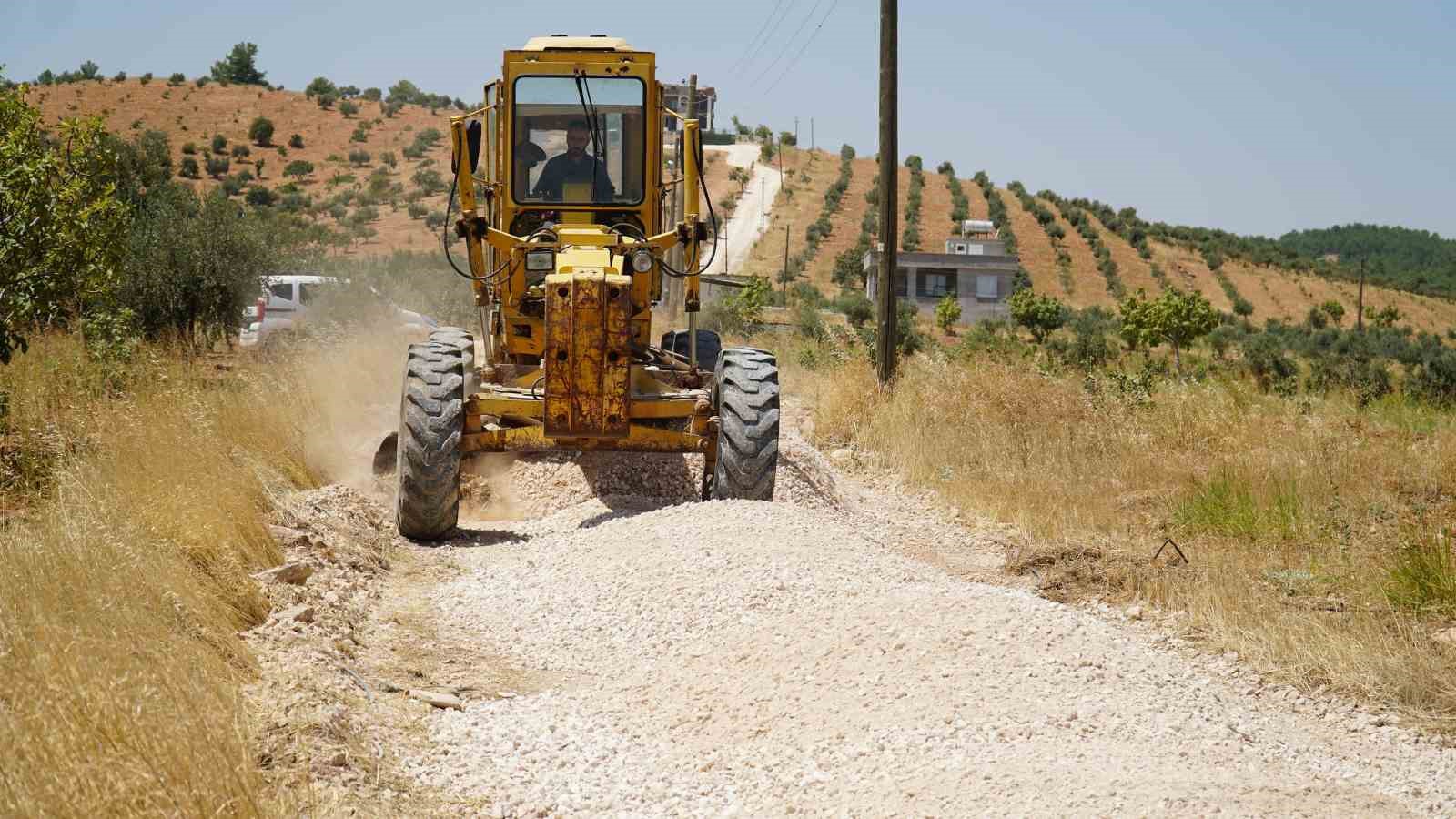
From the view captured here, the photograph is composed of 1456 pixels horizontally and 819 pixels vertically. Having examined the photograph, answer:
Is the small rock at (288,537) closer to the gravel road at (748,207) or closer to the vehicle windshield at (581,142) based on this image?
the vehicle windshield at (581,142)

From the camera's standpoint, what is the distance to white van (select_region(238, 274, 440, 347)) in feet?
67.9

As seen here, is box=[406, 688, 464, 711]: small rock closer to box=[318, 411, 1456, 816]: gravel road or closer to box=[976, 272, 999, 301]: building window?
box=[318, 411, 1456, 816]: gravel road

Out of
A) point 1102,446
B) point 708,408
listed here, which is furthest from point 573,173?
point 1102,446

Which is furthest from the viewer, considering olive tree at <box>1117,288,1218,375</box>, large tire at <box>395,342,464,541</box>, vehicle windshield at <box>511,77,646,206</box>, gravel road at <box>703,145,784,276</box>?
gravel road at <box>703,145,784,276</box>

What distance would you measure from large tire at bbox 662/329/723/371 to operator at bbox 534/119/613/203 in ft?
6.22

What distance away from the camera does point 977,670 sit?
566 centimetres

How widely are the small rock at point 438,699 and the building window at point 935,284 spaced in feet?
241

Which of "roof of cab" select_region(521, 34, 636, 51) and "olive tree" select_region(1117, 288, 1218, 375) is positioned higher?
"roof of cab" select_region(521, 34, 636, 51)

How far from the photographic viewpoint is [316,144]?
78.8 metres

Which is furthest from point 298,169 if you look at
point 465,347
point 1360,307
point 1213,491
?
point 1213,491

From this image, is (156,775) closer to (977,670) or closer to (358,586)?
(977,670)

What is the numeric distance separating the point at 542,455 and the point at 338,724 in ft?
21.2

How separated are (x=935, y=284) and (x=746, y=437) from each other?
7028 centimetres

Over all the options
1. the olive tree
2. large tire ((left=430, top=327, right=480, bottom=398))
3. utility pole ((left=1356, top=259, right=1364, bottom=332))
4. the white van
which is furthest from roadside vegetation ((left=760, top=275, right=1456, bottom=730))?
utility pole ((left=1356, top=259, right=1364, bottom=332))
